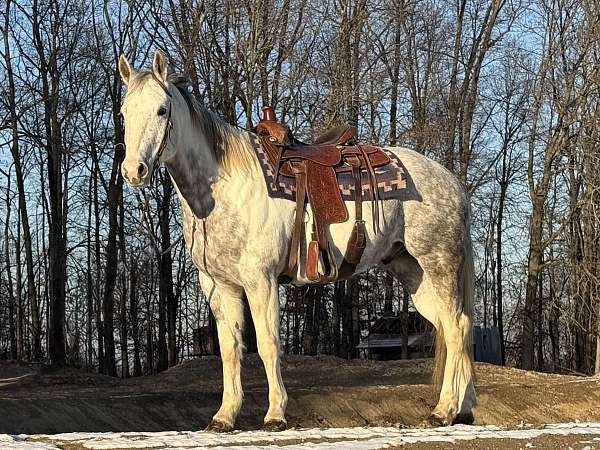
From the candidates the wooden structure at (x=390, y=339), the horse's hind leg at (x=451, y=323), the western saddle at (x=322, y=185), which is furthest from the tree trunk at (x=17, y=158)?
the horse's hind leg at (x=451, y=323)

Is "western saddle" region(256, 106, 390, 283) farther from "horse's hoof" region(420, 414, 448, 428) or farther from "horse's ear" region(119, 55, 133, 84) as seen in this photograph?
"horse's hoof" region(420, 414, 448, 428)

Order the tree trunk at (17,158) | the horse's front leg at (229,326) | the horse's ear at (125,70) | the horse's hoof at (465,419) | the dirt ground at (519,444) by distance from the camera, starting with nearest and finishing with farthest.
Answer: the dirt ground at (519,444), the horse's ear at (125,70), the horse's front leg at (229,326), the horse's hoof at (465,419), the tree trunk at (17,158)

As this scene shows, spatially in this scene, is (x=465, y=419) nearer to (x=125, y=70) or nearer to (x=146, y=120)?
(x=146, y=120)

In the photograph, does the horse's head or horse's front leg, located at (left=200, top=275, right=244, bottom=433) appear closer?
the horse's head

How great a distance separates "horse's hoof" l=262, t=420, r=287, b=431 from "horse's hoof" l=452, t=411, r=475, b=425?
1768mm

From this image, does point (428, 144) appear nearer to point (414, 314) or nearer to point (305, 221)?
point (414, 314)

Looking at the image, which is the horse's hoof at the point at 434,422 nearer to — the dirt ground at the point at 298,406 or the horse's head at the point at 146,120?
the dirt ground at the point at 298,406

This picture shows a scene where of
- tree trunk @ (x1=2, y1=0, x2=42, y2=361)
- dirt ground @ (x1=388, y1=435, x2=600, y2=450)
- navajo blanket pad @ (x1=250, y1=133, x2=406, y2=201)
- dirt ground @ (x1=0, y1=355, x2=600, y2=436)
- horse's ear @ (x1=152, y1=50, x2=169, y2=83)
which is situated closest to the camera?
dirt ground @ (x1=388, y1=435, x2=600, y2=450)

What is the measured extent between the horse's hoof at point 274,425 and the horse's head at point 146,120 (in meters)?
2.05

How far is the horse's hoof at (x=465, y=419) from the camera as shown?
7.82 m

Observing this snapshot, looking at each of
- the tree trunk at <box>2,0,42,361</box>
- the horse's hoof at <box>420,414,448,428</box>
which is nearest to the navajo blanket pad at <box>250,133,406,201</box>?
the horse's hoof at <box>420,414,448,428</box>

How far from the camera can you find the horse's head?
21.0 feet

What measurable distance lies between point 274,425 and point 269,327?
2.49 feet

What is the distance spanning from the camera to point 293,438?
5.97 m
